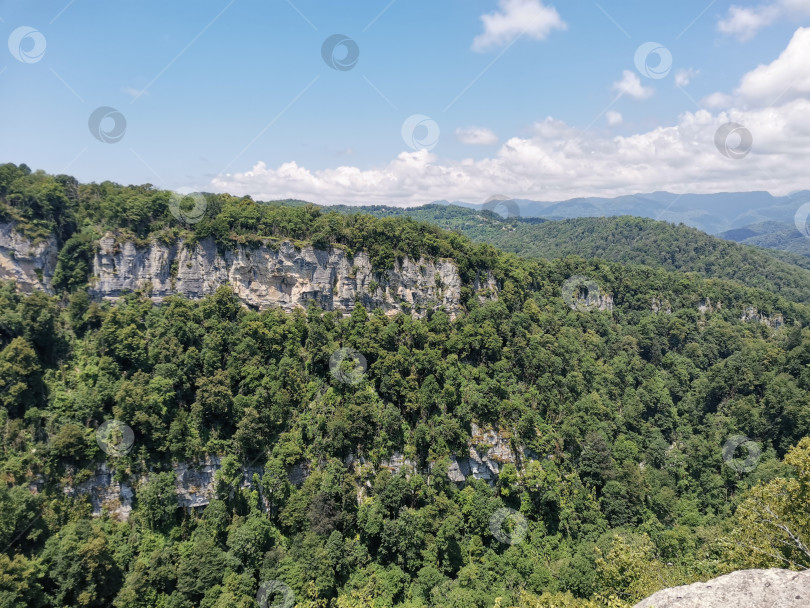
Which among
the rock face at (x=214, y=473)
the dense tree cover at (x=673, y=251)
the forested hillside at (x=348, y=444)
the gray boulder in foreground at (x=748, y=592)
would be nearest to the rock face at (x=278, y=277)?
the forested hillside at (x=348, y=444)

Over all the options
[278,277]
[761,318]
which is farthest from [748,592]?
[761,318]

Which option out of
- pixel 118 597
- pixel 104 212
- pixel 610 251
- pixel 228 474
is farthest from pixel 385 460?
pixel 610 251

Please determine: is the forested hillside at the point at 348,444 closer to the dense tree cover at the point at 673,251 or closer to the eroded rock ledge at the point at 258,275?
the eroded rock ledge at the point at 258,275

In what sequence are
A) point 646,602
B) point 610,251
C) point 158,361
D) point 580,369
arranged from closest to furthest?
point 646,602
point 158,361
point 580,369
point 610,251

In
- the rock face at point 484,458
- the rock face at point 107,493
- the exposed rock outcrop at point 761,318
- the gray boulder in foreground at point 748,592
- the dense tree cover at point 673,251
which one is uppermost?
the dense tree cover at point 673,251

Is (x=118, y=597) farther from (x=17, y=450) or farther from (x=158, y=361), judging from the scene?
(x=158, y=361)

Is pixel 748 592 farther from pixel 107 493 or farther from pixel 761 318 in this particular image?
pixel 761 318
